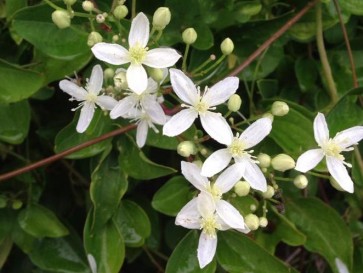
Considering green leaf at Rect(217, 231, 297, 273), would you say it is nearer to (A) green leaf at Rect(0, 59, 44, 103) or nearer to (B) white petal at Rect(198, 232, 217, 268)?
(B) white petal at Rect(198, 232, 217, 268)

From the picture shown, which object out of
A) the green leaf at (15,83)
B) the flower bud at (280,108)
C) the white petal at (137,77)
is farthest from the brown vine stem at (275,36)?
the green leaf at (15,83)

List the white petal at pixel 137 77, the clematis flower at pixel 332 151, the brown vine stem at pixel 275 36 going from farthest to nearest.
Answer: the brown vine stem at pixel 275 36 < the clematis flower at pixel 332 151 < the white petal at pixel 137 77

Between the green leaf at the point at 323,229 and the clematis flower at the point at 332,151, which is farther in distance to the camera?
the green leaf at the point at 323,229

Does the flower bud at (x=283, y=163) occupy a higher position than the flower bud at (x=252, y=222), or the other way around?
the flower bud at (x=283, y=163)

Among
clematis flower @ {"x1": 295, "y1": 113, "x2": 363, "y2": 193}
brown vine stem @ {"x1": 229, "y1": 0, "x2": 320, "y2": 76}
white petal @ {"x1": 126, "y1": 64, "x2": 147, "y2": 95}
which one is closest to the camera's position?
white petal @ {"x1": 126, "y1": 64, "x2": 147, "y2": 95}

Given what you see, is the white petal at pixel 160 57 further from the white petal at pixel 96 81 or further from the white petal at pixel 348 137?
the white petal at pixel 348 137

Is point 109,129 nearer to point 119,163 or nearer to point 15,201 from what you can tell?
point 119,163

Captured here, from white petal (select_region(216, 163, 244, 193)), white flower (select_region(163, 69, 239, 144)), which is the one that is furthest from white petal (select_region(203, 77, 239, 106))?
white petal (select_region(216, 163, 244, 193))

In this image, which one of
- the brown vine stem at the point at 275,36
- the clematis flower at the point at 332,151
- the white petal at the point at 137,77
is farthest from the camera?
the brown vine stem at the point at 275,36
